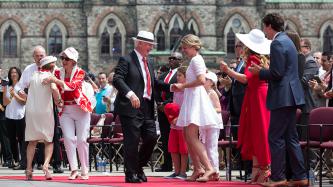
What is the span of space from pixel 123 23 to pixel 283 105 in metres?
44.0

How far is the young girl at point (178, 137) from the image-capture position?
15.2 meters

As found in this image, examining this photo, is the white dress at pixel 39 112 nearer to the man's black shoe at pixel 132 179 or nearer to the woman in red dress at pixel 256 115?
the man's black shoe at pixel 132 179

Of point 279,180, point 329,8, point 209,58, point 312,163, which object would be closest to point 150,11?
point 209,58

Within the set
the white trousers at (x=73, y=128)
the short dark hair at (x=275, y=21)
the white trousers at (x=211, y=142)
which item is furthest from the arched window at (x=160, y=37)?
the short dark hair at (x=275, y=21)

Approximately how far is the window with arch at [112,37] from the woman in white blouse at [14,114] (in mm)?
35346

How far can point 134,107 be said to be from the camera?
14.0 m

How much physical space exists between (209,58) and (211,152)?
36.7 meters

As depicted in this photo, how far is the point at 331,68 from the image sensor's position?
1692 centimetres

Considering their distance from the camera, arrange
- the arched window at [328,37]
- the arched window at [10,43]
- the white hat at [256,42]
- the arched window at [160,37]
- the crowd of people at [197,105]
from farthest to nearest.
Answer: the arched window at [328,37] → the arched window at [10,43] → the arched window at [160,37] → the white hat at [256,42] → the crowd of people at [197,105]

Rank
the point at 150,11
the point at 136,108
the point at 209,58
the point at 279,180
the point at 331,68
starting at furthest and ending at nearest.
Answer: the point at 150,11 < the point at 209,58 < the point at 331,68 < the point at 136,108 < the point at 279,180

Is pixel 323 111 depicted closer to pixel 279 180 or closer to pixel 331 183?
pixel 331 183

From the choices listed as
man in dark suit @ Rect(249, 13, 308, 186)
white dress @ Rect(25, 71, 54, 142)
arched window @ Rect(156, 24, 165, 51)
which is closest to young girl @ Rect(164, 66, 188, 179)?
Answer: white dress @ Rect(25, 71, 54, 142)

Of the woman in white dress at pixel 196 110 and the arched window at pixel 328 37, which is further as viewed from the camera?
the arched window at pixel 328 37

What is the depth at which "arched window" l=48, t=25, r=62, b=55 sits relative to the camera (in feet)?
187
